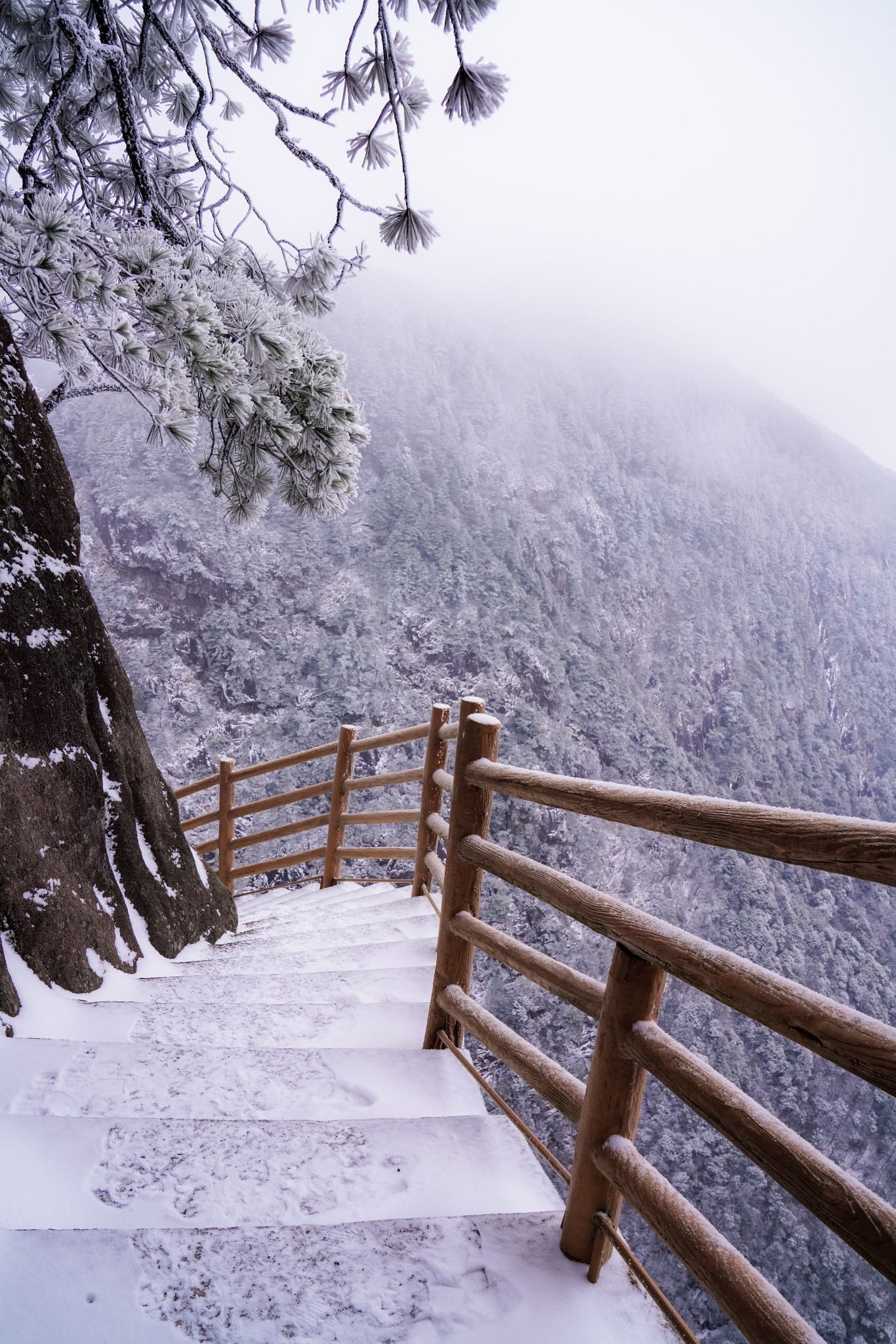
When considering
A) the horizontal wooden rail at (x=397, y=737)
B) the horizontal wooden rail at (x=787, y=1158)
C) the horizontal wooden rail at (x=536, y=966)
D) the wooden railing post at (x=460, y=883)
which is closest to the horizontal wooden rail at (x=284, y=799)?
the horizontal wooden rail at (x=397, y=737)

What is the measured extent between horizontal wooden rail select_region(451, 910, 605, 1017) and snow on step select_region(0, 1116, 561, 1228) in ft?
1.12

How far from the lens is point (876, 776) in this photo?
34125 millimetres

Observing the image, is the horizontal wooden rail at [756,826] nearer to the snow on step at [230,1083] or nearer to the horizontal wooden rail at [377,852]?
the snow on step at [230,1083]

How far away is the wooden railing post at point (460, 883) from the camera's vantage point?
1785mm

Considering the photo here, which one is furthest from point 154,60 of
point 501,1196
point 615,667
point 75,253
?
→ point 615,667

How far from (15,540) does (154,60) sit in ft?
7.66

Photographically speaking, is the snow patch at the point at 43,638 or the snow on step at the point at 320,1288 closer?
the snow on step at the point at 320,1288

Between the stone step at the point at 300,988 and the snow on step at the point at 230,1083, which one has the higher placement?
the snow on step at the point at 230,1083

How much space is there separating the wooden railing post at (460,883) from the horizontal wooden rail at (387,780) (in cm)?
99

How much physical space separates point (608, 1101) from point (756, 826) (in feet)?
1.97

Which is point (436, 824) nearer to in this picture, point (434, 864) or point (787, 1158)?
point (434, 864)

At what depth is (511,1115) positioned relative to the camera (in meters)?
1.43

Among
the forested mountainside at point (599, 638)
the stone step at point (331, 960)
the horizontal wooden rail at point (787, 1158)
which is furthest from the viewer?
the forested mountainside at point (599, 638)

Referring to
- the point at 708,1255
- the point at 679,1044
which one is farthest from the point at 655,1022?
the point at 708,1255
